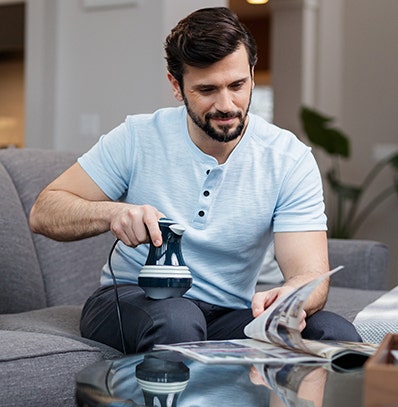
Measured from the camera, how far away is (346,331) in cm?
165

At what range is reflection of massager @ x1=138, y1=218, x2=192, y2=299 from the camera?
1563 millimetres

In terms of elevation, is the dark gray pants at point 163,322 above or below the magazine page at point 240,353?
below

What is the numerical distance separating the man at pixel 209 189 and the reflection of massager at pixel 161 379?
1.29 feet

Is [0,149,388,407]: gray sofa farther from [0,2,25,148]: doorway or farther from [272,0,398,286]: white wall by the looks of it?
[0,2,25,148]: doorway

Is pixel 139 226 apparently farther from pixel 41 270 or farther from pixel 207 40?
pixel 41 270

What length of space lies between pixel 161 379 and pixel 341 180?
522cm

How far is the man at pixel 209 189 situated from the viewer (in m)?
1.81

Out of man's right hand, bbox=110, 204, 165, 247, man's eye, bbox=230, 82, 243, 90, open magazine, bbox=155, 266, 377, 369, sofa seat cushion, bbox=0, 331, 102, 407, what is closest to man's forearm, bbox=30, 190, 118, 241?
man's right hand, bbox=110, 204, 165, 247

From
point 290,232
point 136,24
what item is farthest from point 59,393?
point 136,24

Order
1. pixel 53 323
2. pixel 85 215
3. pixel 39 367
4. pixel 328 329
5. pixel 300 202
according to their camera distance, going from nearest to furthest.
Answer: pixel 39 367
pixel 328 329
pixel 85 215
pixel 300 202
pixel 53 323

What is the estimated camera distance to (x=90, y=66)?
14.9 ft

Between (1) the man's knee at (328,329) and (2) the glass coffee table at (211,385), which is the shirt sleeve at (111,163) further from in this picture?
(2) the glass coffee table at (211,385)

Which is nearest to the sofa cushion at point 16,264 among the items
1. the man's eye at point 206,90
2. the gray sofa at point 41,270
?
the gray sofa at point 41,270

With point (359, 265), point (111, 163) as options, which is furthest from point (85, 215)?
point (359, 265)
